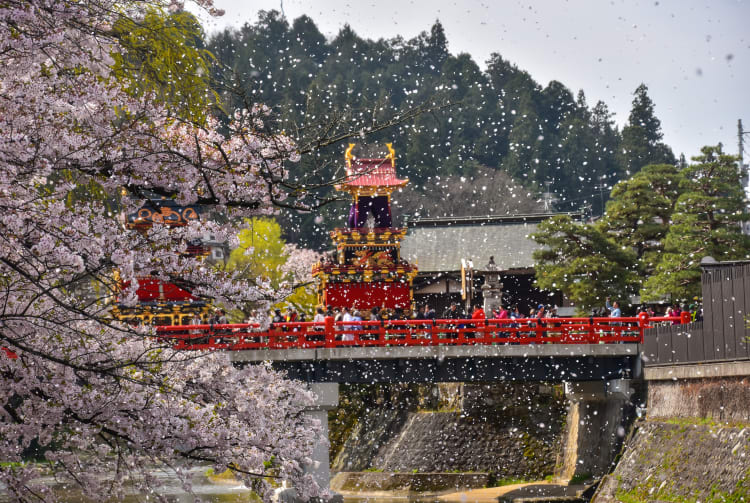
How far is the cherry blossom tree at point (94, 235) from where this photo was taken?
20.7ft

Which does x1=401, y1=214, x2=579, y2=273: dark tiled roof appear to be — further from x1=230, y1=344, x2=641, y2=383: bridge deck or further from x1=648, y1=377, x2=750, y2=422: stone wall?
x1=648, y1=377, x2=750, y2=422: stone wall

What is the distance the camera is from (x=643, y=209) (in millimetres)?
33188

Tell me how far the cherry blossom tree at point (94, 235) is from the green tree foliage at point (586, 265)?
75.5 feet

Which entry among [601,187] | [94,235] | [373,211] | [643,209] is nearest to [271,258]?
[373,211]

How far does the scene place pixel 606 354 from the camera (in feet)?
73.6

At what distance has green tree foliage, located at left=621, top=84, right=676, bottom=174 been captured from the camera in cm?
7025

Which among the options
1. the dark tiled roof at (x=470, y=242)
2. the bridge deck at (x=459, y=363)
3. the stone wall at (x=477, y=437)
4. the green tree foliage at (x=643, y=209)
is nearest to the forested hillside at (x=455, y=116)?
the dark tiled roof at (x=470, y=242)

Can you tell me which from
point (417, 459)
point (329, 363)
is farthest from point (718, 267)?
point (417, 459)

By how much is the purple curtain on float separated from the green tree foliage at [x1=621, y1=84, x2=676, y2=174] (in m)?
35.9

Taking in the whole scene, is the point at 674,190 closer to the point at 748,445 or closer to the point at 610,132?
the point at 748,445

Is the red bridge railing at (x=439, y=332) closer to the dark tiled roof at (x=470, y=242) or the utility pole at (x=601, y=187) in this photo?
the dark tiled roof at (x=470, y=242)

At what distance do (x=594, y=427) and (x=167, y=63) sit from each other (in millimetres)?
19937

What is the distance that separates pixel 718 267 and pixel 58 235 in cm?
1592

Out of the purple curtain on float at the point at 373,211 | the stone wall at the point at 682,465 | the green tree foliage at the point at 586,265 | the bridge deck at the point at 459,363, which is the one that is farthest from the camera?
the purple curtain on float at the point at 373,211
